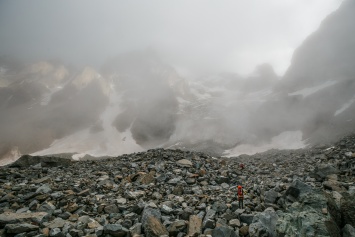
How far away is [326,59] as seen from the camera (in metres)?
174

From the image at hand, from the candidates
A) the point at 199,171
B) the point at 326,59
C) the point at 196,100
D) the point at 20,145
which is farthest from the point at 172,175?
the point at 326,59

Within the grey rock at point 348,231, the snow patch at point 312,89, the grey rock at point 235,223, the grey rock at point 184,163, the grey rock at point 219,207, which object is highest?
the snow patch at point 312,89

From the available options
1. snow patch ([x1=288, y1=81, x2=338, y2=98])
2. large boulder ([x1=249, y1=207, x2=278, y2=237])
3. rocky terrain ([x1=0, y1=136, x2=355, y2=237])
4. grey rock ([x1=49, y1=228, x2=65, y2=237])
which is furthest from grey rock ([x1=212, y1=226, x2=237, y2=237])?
snow patch ([x1=288, y1=81, x2=338, y2=98])

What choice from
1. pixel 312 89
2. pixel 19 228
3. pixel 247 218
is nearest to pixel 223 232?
pixel 247 218

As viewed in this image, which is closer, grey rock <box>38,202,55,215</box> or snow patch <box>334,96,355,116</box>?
grey rock <box>38,202,55,215</box>

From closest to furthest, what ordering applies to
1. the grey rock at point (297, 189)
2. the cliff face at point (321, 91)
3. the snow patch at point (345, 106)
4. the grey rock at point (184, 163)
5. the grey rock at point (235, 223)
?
the grey rock at point (235, 223)
the grey rock at point (297, 189)
the grey rock at point (184, 163)
the cliff face at point (321, 91)
the snow patch at point (345, 106)

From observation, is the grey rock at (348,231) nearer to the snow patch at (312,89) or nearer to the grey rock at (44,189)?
the grey rock at (44,189)

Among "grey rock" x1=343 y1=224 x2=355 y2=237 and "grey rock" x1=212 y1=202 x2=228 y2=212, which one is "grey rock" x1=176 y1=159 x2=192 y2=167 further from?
"grey rock" x1=343 y1=224 x2=355 y2=237

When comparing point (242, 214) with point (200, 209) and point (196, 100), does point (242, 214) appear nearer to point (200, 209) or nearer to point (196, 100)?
point (200, 209)

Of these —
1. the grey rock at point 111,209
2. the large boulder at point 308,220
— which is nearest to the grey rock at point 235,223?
the large boulder at point 308,220

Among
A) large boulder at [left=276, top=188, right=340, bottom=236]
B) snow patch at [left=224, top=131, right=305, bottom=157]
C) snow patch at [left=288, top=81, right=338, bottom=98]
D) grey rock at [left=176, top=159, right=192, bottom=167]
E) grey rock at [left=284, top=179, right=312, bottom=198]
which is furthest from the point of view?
snow patch at [left=288, top=81, right=338, bottom=98]

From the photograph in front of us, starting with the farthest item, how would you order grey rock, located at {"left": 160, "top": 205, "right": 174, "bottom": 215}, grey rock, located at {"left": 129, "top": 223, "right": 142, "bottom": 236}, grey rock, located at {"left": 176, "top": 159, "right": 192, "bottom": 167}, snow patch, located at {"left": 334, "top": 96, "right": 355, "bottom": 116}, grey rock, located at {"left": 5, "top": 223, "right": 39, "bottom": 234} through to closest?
snow patch, located at {"left": 334, "top": 96, "right": 355, "bottom": 116} → grey rock, located at {"left": 176, "top": 159, "right": 192, "bottom": 167} → grey rock, located at {"left": 160, "top": 205, "right": 174, "bottom": 215} → grey rock, located at {"left": 129, "top": 223, "right": 142, "bottom": 236} → grey rock, located at {"left": 5, "top": 223, "right": 39, "bottom": 234}

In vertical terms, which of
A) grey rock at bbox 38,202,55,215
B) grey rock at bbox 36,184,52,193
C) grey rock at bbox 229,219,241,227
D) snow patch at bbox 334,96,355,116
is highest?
snow patch at bbox 334,96,355,116

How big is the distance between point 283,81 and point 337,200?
191068mm
